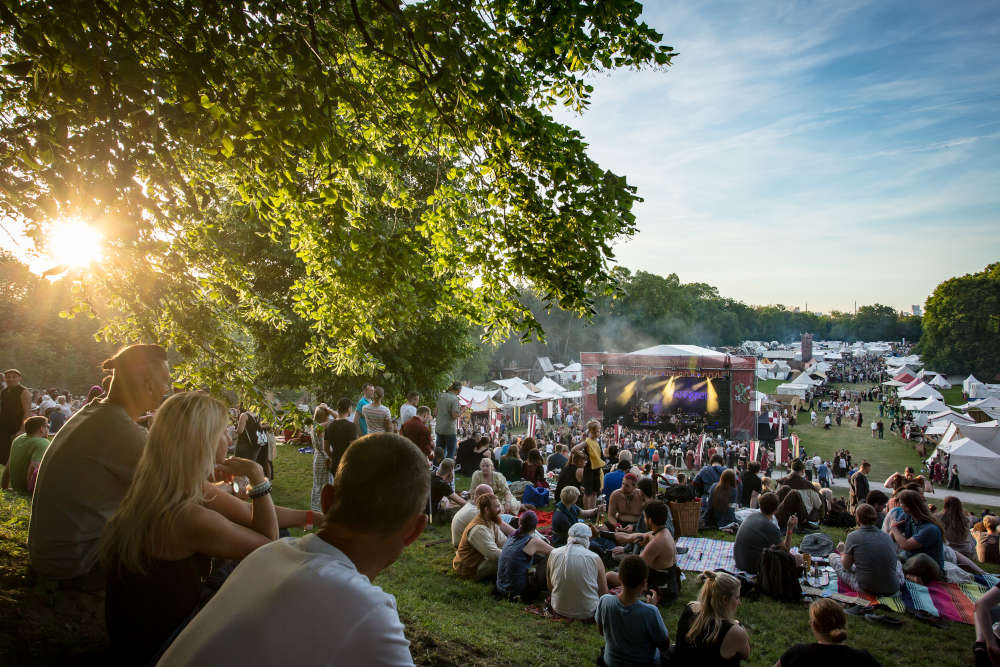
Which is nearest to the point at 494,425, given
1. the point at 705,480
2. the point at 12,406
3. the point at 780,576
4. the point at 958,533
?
the point at 705,480

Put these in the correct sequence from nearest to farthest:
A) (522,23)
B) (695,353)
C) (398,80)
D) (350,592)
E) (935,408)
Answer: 1. (350,592)
2. (522,23)
3. (398,80)
4. (695,353)
5. (935,408)

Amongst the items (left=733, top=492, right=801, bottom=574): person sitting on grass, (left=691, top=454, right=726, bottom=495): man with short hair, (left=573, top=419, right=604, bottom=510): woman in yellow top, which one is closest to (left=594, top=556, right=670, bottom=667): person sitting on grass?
(left=733, top=492, right=801, bottom=574): person sitting on grass

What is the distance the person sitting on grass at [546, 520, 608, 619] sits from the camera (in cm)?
595

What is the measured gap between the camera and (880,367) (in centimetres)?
8012

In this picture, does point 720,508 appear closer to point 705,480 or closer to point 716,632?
point 705,480

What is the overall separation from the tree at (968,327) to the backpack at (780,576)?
6947cm

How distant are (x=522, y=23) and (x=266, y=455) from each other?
25.0ft

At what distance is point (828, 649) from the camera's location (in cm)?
383

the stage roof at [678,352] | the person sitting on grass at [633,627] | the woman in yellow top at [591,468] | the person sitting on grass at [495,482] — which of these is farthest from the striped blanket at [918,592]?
the stage roof at [678,352]

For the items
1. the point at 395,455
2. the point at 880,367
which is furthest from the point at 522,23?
the point at 880,367

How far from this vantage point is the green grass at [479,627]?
3.44m

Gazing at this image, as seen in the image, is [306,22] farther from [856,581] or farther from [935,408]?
[935,408]

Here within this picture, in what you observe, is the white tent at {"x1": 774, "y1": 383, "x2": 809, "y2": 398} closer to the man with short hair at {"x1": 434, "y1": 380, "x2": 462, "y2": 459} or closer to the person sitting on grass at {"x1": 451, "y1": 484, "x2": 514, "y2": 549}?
the man with short hair at {"x1": 434, "y1": 380, "x2": 462, "y2": 459}

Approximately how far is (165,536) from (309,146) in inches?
135
